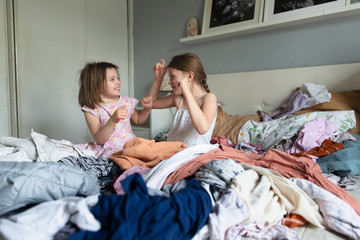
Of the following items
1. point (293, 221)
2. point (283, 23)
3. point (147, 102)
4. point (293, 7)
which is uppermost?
point (293, 7)

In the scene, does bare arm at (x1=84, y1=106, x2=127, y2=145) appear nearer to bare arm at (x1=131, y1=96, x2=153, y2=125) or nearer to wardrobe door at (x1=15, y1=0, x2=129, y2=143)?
bare arm at (x1=131, y1=96, x2=153, y2=125)

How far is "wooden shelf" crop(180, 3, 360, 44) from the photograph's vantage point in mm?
1709

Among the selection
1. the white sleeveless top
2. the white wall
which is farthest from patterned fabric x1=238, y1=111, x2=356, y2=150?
the white wall

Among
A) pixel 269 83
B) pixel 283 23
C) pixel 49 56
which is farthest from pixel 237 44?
pixel 49 56

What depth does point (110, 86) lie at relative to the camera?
148cm

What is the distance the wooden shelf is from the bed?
3.47ft

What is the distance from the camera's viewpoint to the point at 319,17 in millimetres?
1820

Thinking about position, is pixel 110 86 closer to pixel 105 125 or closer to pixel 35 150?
pixel 105 125

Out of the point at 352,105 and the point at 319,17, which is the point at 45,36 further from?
the point at 352,105

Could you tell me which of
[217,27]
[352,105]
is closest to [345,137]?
[352,105]

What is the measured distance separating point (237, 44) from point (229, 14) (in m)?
0.30

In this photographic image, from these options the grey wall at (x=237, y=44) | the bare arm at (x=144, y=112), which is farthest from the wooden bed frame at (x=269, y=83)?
the bare arm at (x=144, y=112)

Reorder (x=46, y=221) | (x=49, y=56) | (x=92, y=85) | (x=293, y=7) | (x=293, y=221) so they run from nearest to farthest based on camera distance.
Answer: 1. (x=46, y=221)
2. (x=293, y=221)
3. (x=92, y=85)
4. (x=293, y=7)
5. (x=49, y=56)

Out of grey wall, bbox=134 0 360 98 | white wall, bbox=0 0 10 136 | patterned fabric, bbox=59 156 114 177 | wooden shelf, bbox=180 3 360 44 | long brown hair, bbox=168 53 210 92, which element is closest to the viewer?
patterned fabric, bbox=59 156 114 177
